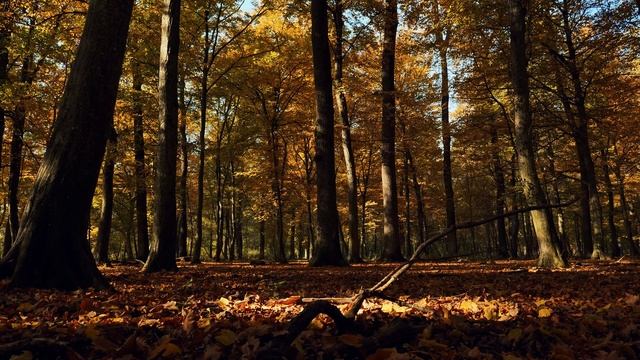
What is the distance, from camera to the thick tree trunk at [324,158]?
447 inches

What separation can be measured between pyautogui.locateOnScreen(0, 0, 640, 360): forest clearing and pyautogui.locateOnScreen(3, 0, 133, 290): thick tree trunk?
23 mm

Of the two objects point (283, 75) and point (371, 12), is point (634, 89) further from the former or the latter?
point (283, 75)

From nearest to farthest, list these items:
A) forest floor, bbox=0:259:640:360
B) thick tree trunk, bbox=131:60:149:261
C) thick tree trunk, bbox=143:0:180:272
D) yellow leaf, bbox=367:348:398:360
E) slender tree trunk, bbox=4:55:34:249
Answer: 1. yellow leaf, bbox=367:348:398:360
2. forest floor, bbox=0:259:640:360
3. thick tree trunk, bbox=143:0:180:272
4. slender tree trunk, bbox=4:55:34:249
5. thick tree trunk, bbox=131:60:149:261

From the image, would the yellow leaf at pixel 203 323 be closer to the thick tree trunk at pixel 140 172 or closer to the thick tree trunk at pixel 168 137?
the thick tree trunk at pixel 168 137

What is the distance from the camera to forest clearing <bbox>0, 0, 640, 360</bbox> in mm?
2814

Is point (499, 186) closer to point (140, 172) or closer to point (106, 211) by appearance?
point (140, 172)

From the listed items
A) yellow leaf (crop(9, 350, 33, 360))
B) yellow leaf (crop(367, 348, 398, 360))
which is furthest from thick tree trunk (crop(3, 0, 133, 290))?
yellow leaf (crop(367, 348, 398, 360))

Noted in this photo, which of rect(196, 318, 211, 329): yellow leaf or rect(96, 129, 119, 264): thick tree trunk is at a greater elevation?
rect(96, 129, 119, 264): thick tree trunk

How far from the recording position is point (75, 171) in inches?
208

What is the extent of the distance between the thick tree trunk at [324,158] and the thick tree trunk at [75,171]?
6.51 m

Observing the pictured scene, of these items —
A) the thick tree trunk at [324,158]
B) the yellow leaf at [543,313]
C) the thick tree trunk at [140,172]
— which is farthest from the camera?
the thick tree trunk at [140,172]

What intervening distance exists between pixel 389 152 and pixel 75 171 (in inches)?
438

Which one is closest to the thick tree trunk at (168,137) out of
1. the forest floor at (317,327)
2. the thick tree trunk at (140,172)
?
the forest floor at (317,327)

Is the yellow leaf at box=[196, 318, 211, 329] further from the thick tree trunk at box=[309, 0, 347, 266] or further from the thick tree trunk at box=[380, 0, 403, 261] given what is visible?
the thick tree trunk at box=[380, 0, 403, 261]
